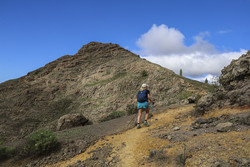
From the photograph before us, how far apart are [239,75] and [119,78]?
21097 mm

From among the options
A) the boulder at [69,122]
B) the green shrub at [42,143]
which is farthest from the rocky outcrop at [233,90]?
the boulder at [69,122]

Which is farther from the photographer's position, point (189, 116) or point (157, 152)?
point (189, 116)

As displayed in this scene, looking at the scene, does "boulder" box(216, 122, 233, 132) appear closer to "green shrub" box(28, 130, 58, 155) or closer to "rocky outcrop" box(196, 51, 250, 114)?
"rocky outcrop" box(196, 51, 250, 114)

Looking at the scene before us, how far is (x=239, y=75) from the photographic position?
7492 millimetres

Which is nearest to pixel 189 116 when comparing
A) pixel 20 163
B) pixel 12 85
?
pixel 20 163

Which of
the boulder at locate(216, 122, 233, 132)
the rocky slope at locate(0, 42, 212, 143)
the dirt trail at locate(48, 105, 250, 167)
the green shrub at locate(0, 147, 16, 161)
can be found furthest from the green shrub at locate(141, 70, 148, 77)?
the green shrub at locate(0, 147, 16, 161)

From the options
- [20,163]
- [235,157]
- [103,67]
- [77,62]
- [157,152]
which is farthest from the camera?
[77,62]

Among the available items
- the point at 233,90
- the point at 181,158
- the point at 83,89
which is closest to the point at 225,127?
the point at 181,158

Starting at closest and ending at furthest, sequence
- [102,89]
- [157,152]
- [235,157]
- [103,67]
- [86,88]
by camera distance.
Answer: [235,157] < [157,152] < [102,89] < [86,88] < [103,67]

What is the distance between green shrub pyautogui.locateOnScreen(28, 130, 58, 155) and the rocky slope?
1155 cm

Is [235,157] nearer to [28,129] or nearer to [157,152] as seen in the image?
[157,152]

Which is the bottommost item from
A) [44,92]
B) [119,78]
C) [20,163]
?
[20,163]

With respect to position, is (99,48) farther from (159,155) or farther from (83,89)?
(159,155)

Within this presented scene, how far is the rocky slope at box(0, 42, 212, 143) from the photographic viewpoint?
20.7 m
